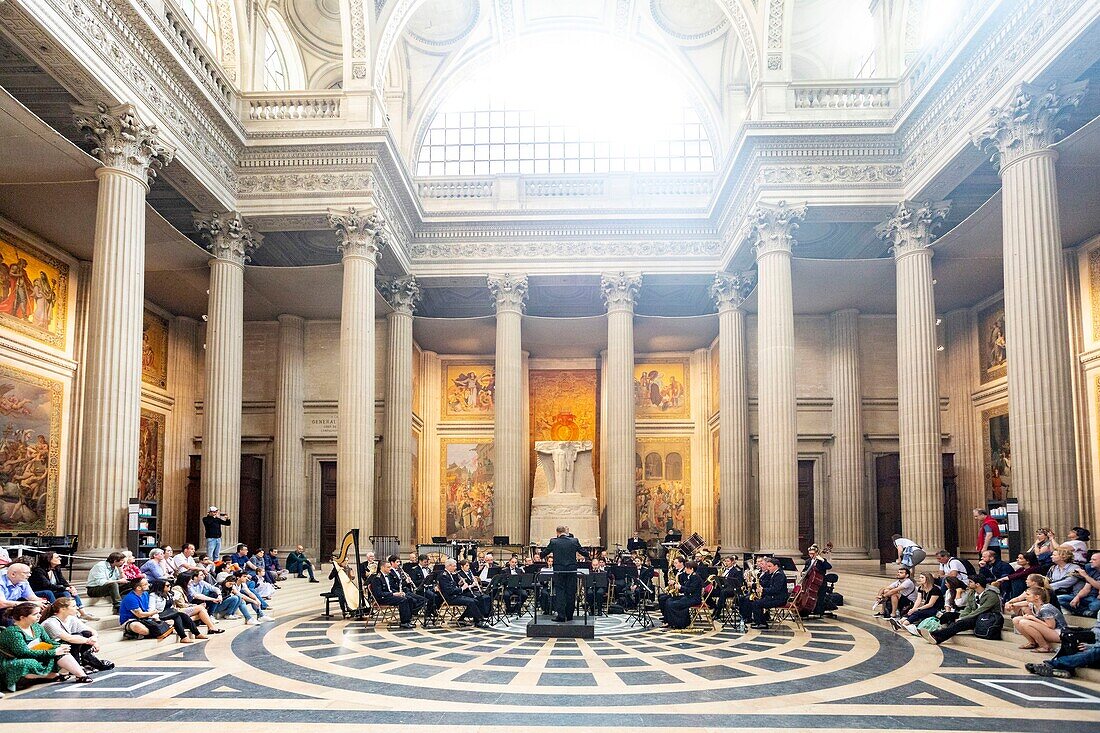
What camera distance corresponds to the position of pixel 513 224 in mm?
25922

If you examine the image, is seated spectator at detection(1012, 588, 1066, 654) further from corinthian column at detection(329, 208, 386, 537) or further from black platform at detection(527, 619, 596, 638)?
corinthian column at detection(329, 208, 386, 537)

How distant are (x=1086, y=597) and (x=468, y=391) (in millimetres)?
23408

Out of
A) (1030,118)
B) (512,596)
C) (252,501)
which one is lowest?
(512,596)

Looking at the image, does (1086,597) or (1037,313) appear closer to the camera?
(1086,597)

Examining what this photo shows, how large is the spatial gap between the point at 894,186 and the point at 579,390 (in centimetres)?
1499

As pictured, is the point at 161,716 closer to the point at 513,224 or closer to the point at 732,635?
the point at 732,635

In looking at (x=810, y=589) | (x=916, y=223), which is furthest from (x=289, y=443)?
(x=916, y=223)

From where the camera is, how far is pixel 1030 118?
14883 mm

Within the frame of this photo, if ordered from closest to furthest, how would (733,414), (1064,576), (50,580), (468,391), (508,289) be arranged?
(1064,576) < (50,580) < (733,414) < (508,289) < (468,391)

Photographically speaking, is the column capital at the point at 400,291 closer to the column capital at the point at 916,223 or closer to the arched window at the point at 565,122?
the arched window at the point at 565,122

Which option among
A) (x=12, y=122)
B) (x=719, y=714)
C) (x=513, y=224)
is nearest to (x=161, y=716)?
(x=719, y=714)

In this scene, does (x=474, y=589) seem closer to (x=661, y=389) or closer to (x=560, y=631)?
(x=560, y=631)

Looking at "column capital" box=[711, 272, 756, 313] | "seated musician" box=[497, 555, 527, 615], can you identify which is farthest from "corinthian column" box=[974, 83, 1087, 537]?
"column capital" box=[711, 272, 756, 313]

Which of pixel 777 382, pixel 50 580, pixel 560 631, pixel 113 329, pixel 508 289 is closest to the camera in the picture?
pixel 50 580
